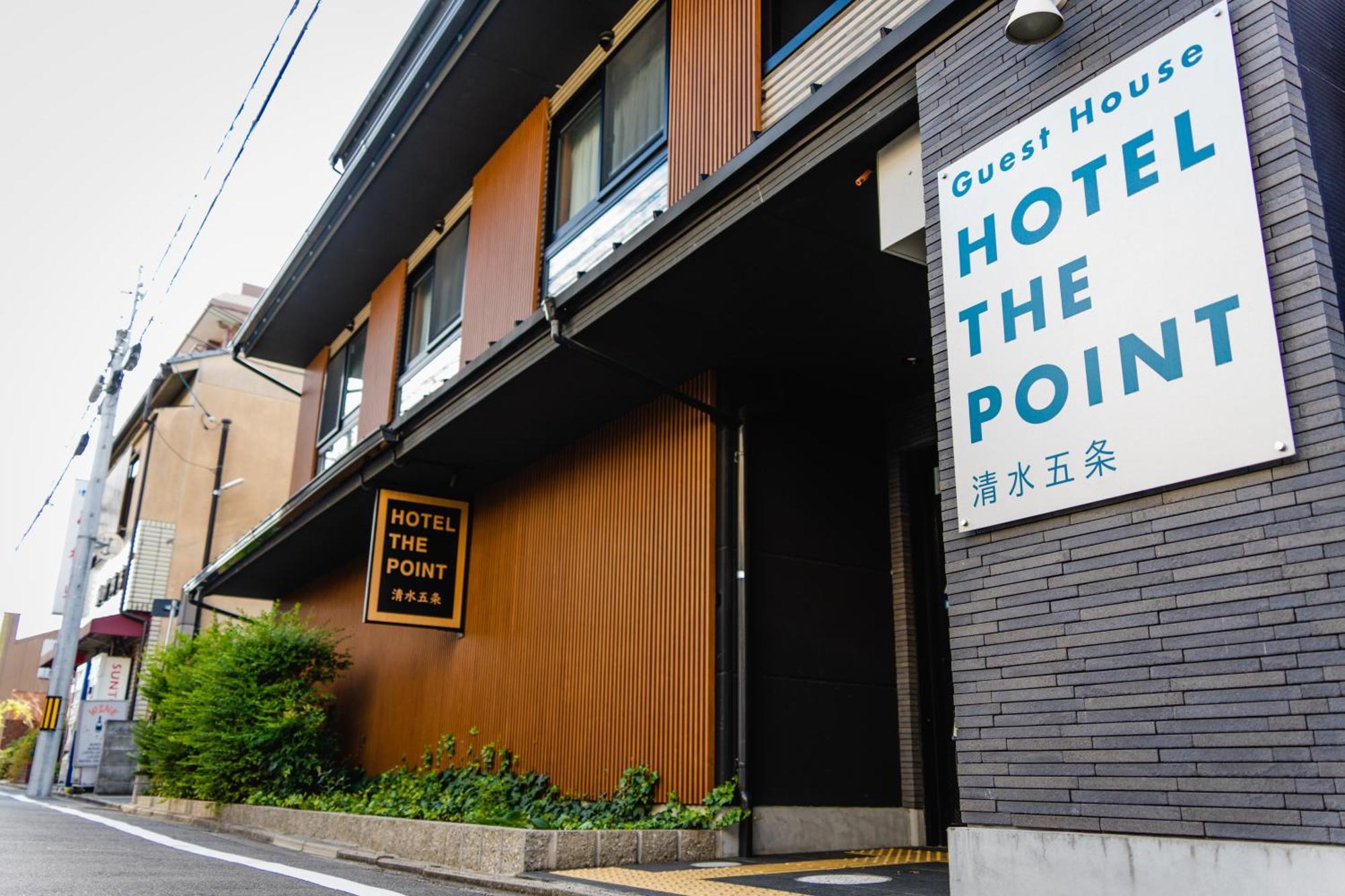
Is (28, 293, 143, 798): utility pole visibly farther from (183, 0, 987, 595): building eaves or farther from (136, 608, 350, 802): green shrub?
(183, 0, 987, 595): building eaves

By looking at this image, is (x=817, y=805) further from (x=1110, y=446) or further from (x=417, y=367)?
(x=417, y=367)

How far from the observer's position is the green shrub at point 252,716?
42.8 ft

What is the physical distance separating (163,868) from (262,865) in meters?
0.76

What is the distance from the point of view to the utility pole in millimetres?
20016

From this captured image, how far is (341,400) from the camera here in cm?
1728

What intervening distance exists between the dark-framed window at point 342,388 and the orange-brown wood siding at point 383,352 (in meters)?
0.56

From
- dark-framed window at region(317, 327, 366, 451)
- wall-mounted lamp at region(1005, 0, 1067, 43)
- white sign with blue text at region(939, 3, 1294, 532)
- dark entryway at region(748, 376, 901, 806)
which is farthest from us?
dark-framed window at region(317, 327, 366, 451)

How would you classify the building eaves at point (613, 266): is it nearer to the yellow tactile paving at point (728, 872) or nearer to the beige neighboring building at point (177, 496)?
the yellow tactile paving at point (728, 872)

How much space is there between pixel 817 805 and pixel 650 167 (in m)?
5.55

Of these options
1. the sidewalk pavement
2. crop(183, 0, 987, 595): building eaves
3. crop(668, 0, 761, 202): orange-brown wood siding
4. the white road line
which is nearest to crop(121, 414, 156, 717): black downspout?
crop(183, 0, 987, 595): building eaves

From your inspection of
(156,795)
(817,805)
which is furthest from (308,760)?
(817,805)

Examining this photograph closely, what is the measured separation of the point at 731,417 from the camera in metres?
9.02

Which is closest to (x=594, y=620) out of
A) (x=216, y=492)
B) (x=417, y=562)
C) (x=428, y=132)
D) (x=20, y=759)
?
(x=417, y=562)

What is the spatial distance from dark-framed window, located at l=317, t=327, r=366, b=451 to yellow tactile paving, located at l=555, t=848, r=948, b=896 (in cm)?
1068
